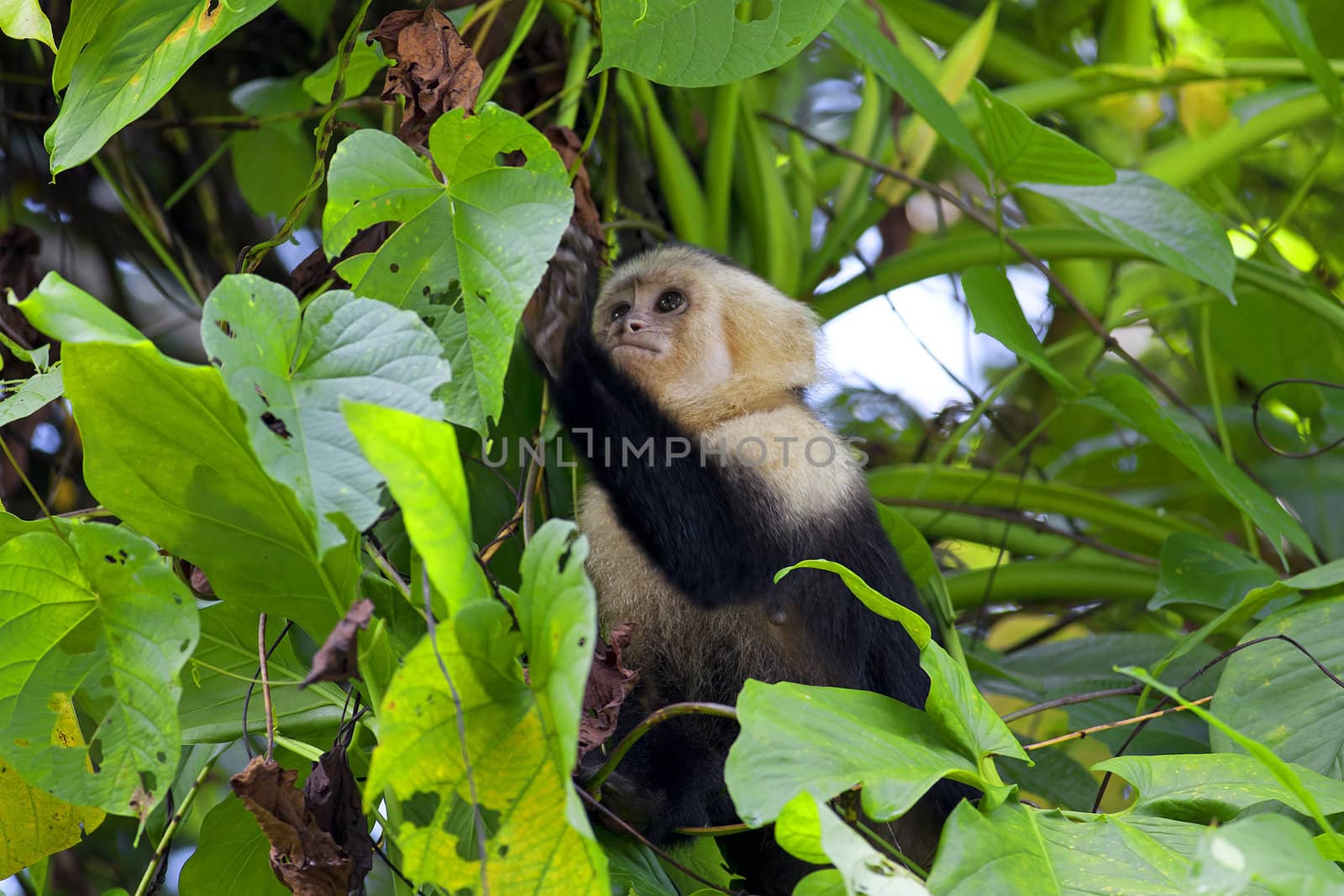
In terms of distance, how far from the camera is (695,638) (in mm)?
1641

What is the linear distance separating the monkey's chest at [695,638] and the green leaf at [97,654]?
2.43 feet

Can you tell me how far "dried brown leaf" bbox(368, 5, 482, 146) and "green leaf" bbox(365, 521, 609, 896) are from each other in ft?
2.12

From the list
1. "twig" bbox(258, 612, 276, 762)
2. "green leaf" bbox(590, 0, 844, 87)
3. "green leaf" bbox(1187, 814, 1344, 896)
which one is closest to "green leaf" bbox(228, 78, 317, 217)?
"green leaf" bbox(590, 0, 844, 87)

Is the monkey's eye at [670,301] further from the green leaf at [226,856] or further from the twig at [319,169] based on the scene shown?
the green leaf at [226,856]

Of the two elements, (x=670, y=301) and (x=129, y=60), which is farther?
(x=670, y=301)

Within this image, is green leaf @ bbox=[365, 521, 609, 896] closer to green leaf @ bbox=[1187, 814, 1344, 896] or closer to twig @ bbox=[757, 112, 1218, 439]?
green leaf @ bbox=[1187, 814, 1344, 896]

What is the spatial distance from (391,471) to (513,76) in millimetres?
1205

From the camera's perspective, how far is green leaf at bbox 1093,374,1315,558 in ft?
5.23

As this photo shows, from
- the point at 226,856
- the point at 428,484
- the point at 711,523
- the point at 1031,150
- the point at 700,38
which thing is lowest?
the point at 226,856

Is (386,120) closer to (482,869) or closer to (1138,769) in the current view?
(482,869)

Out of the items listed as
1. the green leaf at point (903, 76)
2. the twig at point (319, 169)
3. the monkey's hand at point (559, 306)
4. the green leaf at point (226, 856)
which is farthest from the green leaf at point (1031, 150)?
the green leaf at point (226, 856)

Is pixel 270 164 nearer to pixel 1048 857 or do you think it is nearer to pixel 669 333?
pixel 669 333

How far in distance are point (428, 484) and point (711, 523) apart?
732 mm

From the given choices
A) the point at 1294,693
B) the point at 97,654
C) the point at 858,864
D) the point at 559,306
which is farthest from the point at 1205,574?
the point at 97,654
